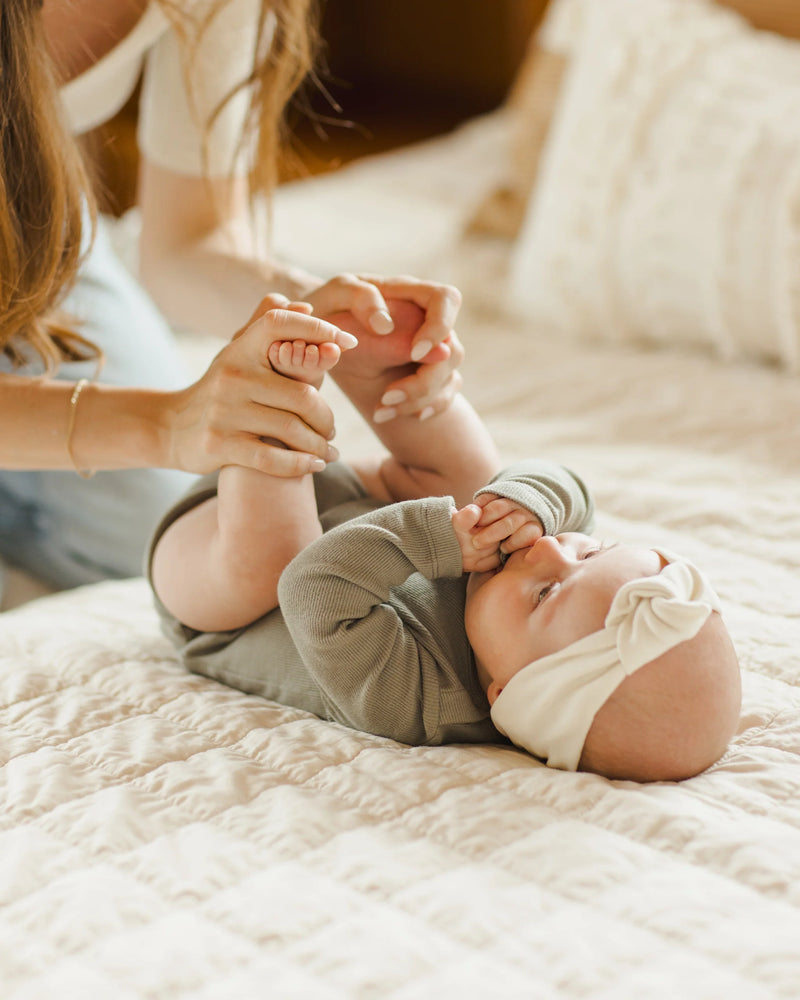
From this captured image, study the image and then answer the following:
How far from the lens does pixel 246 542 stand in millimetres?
857

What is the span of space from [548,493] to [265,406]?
237 millimetres

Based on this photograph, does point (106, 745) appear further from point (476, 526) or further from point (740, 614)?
point (740, 614)

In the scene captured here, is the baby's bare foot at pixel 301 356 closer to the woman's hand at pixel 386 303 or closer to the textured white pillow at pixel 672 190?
the woman's hand at pixel 386 303

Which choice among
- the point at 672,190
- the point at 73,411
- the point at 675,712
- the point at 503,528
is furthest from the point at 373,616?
the point at 672,190

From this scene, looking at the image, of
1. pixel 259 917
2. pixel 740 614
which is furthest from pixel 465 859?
pixel 740 614

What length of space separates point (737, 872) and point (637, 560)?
0.23 meters

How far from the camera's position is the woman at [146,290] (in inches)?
33.8

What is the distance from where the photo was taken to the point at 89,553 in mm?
1239

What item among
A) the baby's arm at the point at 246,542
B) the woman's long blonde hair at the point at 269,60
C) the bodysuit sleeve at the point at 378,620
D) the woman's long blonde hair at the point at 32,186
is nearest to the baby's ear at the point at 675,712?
the bodysuit sleeve at the point at 378,620

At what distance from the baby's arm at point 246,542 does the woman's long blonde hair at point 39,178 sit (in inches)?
9.3

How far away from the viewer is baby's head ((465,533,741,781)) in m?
0.72

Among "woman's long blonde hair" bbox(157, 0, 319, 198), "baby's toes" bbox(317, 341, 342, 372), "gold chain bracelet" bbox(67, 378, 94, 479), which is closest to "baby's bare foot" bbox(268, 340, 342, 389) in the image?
"baby's toes" bbox(317, 341, 342, 372)

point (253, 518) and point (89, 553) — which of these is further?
point (89, 553)

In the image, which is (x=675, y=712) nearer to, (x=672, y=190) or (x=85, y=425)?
(x=85, y=425)
